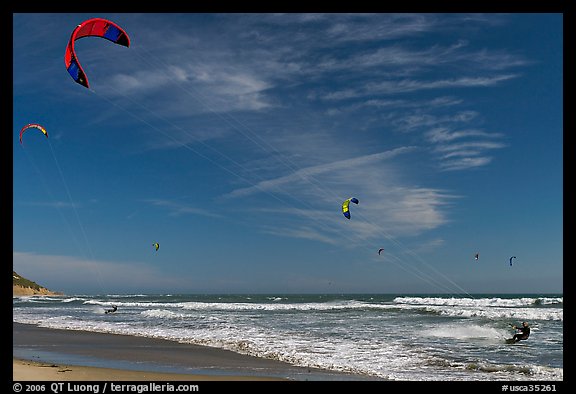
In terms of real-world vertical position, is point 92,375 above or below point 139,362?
above

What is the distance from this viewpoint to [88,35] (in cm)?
948

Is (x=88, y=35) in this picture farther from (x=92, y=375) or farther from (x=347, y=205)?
(x=347, y=205)

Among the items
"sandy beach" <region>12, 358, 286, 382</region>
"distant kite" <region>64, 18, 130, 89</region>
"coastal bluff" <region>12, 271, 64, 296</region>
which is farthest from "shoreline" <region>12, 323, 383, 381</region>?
"coastal bluff" <region>12, 271, 64, 296</region>

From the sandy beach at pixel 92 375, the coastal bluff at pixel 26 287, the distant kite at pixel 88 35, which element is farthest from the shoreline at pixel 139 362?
the coastal bluff at pixel 26 287

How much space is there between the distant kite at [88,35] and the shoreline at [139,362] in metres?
5.37

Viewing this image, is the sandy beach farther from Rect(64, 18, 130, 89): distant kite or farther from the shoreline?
Rect(64, 18, 130, 89): distant kite

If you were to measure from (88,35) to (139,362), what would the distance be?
7.02m

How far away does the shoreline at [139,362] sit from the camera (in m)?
8.28

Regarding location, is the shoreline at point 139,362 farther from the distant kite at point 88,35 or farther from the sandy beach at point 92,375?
the distant kite at point 88,35

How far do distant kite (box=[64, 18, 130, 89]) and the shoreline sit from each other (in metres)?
5.37

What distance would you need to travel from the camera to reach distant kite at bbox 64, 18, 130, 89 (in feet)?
28.7

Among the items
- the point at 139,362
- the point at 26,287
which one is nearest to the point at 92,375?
the point at 139,362

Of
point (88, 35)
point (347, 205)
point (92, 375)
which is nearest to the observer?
point (92, 375)
